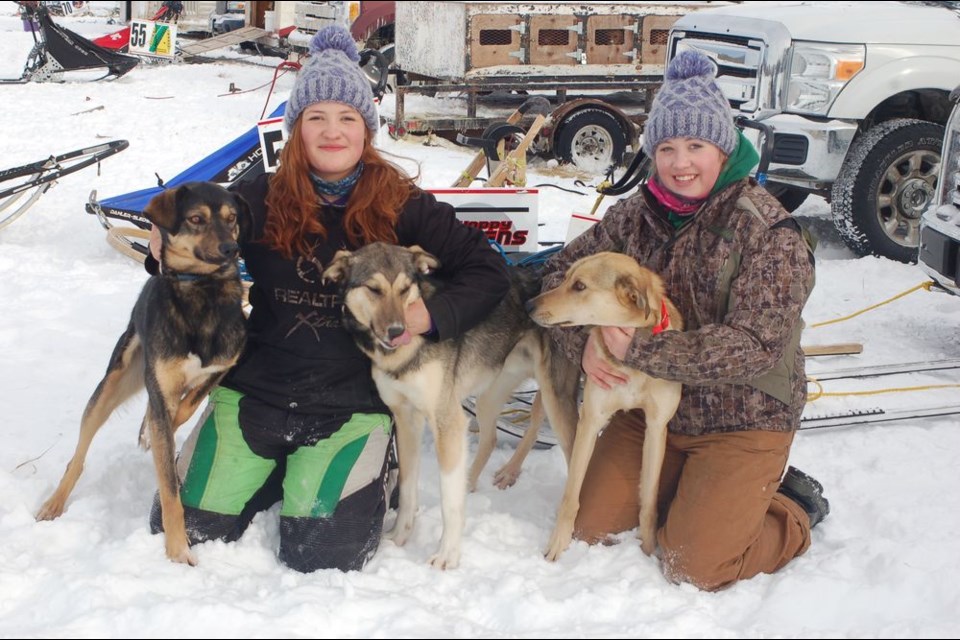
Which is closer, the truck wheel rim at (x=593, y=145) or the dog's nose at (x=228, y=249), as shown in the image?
the dog's nose at (x=228, y=249)

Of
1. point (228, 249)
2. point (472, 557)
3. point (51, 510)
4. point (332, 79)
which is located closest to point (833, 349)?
point (472, 557)

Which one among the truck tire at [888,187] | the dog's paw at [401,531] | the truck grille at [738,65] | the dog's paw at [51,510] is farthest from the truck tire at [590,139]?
the dog's paw at [51,510]

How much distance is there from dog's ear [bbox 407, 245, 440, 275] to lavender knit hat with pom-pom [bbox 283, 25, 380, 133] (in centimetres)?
47

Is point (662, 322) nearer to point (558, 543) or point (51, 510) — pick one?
point (558, 543)

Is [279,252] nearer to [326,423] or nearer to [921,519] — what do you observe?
[326,423]

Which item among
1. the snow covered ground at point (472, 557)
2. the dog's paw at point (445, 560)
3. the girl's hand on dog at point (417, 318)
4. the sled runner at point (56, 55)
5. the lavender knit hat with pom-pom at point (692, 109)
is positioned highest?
the sled runner at point (56, 55)

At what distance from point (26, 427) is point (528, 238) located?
2230 mm

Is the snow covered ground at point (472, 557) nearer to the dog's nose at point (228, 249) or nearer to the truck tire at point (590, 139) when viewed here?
the dog's nose at point (228, 249)

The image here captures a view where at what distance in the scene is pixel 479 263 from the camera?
294 centimetres

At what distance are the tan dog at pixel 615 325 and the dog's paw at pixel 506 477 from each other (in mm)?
545

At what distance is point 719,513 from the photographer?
9.04ft

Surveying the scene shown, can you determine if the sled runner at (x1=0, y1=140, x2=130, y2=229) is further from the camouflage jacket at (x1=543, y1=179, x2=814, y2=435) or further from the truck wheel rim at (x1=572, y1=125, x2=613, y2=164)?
the truck wheel rim at (x1=572, y1=125, x2=613, y2=164)

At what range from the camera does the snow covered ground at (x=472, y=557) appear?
238cm

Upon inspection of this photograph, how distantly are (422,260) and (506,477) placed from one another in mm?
1066
